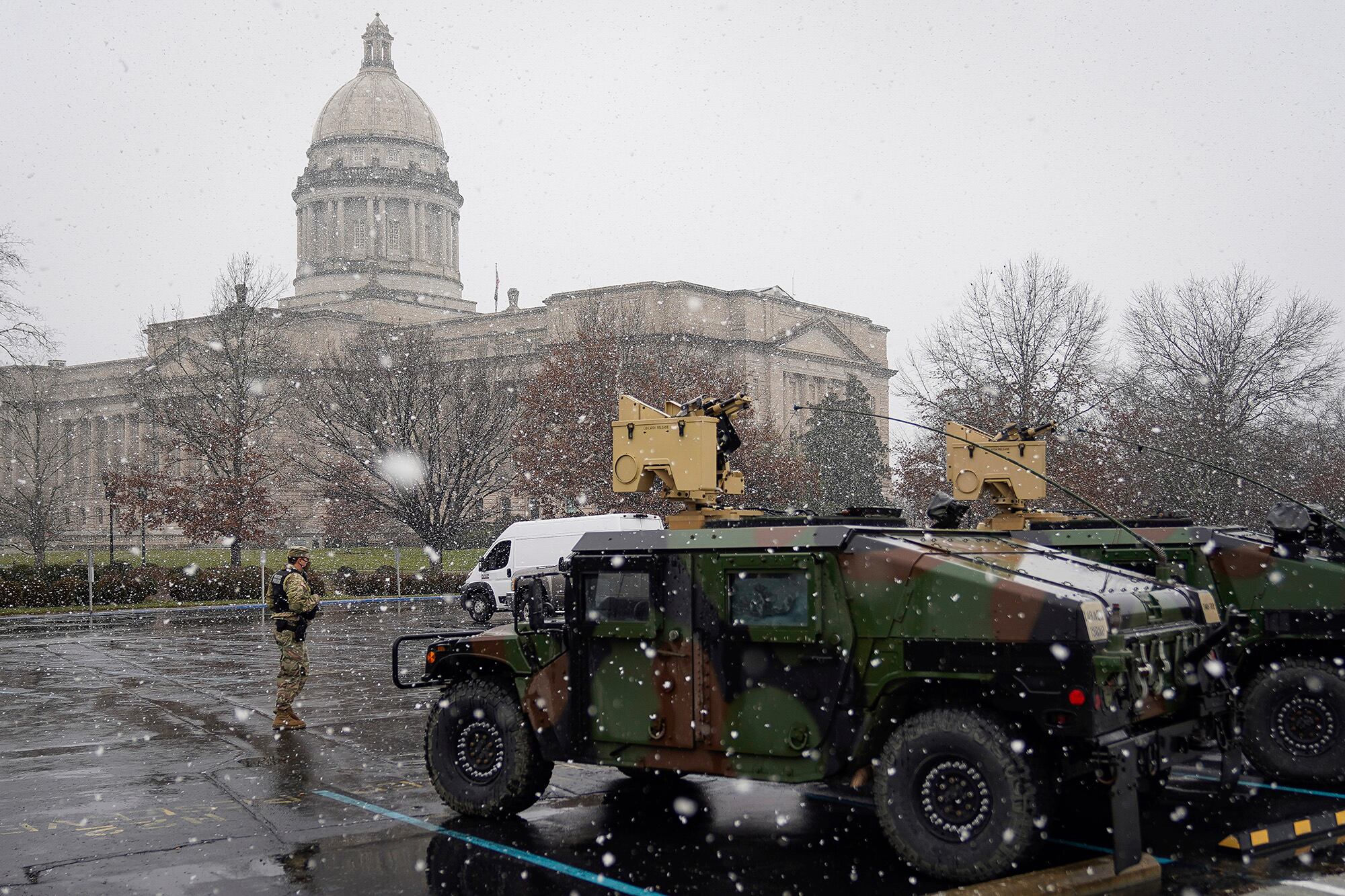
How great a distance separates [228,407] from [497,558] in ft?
71.7

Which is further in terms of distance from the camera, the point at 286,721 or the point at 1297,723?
the point at 286,721

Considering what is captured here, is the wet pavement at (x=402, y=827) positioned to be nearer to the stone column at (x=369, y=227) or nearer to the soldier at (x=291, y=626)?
the soldier at (x=291, y=626)

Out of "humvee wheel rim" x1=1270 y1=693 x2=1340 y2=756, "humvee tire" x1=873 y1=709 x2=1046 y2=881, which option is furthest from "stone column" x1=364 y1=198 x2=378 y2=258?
"humvee tire" x1=873 y1=709 x2=1046 y2=881

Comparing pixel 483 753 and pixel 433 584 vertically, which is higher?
pixel 433 584

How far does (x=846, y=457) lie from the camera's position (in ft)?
190

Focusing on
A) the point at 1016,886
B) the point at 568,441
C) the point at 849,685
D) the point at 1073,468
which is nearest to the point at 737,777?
the point at 849,685

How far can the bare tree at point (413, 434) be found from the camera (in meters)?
45.7

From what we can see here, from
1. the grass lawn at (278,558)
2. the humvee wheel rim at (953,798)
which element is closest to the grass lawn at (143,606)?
the grass lawn at (278,558)

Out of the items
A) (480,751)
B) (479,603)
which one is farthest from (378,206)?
(480,751)

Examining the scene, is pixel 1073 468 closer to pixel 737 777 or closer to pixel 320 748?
pixel 320 748

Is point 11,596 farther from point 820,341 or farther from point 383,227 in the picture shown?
point 383,227

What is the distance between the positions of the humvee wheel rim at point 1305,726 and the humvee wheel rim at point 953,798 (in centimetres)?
388

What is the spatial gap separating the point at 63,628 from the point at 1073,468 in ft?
78.7

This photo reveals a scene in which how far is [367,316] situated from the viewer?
91125 millimetres
